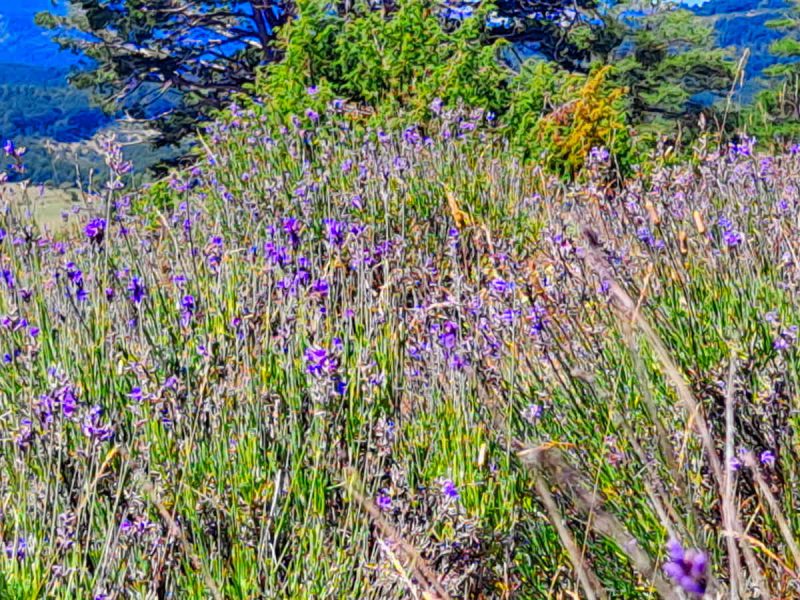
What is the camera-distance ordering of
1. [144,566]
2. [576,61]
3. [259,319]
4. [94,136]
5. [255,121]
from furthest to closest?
[576,61] < [255,121] < [94,136] < [259,319] < [144,566]

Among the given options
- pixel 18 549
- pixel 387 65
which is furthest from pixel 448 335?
pixel 387 65

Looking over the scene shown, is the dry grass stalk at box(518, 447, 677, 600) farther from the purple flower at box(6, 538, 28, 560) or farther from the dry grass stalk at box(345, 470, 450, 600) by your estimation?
the purple flower at box(6, 538, 28, 560)

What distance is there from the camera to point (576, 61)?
21.4 metres

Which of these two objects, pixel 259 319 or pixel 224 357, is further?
pixel 259 319

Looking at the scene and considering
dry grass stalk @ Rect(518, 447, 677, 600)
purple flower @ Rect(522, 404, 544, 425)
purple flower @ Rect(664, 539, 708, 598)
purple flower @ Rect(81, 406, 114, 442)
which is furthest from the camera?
purple flower @ Rect(522, 404, 544, 425)

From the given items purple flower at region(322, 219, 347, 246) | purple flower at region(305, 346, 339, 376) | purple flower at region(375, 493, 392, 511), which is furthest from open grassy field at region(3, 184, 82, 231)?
purple flower at region(375, 493, 392, 511)

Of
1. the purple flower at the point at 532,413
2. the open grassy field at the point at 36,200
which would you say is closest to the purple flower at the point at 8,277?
the open grassy field at the point at 36,200

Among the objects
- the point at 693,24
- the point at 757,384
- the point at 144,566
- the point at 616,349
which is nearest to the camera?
the point at 144,566

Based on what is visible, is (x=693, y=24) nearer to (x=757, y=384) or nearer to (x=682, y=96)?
(x=682, y=96)

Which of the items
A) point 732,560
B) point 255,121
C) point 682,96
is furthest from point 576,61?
point 732,560

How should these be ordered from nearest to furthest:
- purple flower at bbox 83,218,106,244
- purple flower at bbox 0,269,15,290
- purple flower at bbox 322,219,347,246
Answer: purple flower at bbox 83,218,106,244 < purple flower at bbox 0,269,15,290 < purple flower at bbox 322,219,347,246

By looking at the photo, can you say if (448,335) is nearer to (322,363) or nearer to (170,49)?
(322,363)

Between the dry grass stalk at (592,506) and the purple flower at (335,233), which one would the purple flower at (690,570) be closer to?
the dry grass stalk at (592,506)

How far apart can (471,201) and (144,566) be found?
125 inches
